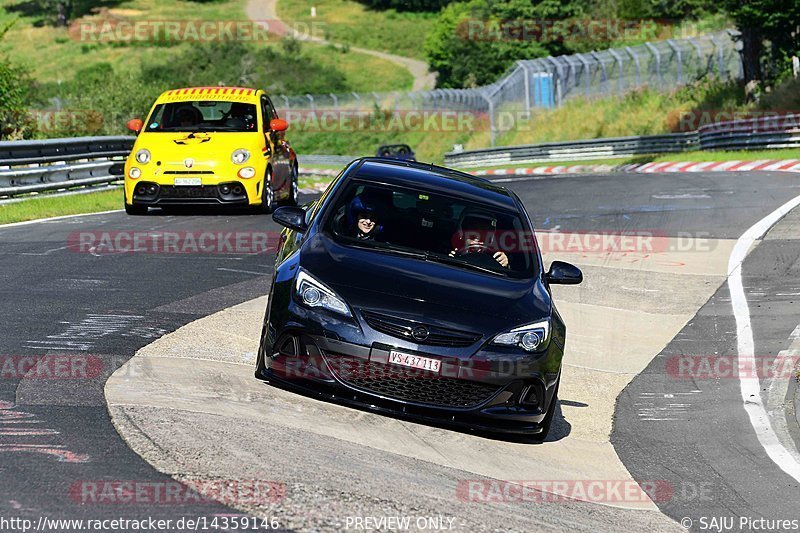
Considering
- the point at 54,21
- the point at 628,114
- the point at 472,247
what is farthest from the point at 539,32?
the point at 472,247

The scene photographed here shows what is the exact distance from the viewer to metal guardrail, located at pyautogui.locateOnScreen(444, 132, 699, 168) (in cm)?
3916

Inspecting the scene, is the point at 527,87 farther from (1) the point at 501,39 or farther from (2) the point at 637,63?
(1) the point at 501,39

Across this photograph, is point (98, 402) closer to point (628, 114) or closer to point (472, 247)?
point (472, 247)

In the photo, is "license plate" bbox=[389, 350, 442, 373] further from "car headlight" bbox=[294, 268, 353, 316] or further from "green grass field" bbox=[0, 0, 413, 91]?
"green grass field" bbox=[0, 0, 413, 91]

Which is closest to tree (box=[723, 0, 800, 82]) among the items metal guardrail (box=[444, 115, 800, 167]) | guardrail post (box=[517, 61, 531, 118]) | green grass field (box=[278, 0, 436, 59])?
metal guardrail (box=[444, 115, 800, 167])

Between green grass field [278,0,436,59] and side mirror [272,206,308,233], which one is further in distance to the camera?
green grass field [278,0,436,59]

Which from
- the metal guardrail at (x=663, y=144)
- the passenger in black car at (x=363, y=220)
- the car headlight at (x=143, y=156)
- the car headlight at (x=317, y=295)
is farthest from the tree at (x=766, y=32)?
the car headlight at (x=317, y=295)

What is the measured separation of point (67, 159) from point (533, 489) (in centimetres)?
1643

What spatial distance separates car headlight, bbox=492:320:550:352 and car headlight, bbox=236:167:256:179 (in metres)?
9.87

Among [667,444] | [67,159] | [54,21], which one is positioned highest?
[667,444]

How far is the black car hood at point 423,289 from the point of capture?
23.0ft

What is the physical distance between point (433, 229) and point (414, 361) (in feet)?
5.31

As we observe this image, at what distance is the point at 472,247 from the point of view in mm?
8148

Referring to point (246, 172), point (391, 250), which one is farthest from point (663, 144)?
point (391, 250)
